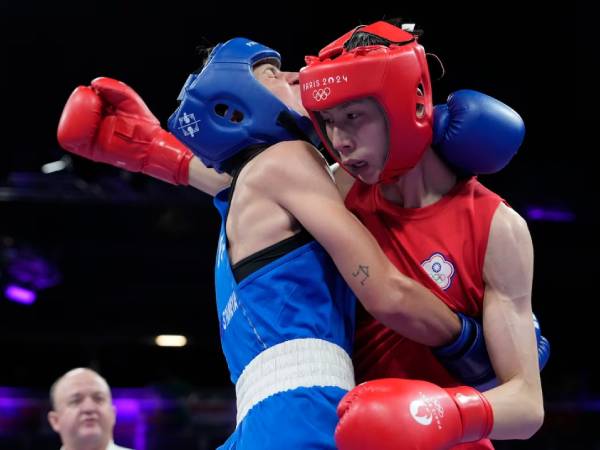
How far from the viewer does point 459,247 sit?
230 cm

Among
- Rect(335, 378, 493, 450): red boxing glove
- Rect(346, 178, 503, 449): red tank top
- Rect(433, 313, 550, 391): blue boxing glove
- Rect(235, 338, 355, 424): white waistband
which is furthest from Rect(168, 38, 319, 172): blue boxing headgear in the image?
Rect(335, 378, 493, 450): red boxing glove

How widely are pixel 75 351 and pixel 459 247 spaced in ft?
29.3

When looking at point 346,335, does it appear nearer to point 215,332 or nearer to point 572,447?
point 572,447

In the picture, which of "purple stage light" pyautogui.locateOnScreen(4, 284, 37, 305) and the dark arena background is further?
"purple stage light" pyautogui.locateOnScreen(4, 284, 37, 305)

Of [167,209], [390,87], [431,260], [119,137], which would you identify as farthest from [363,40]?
[167,209]

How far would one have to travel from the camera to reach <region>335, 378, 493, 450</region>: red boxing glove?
1.80m

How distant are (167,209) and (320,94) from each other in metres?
7.72

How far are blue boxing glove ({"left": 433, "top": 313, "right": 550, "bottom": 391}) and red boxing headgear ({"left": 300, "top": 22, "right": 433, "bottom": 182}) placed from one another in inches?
17.2

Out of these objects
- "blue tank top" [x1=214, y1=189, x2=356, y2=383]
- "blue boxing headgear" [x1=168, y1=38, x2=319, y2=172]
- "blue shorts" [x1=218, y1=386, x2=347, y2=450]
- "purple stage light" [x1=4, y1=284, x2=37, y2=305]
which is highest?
"purple stage light" [x1=4, y1=284, x2=37, y2=305]

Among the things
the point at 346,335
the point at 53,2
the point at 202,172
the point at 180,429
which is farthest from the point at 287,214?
the point at 180,429

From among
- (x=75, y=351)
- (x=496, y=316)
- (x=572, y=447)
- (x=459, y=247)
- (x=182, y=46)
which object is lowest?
(x=496, y=316)

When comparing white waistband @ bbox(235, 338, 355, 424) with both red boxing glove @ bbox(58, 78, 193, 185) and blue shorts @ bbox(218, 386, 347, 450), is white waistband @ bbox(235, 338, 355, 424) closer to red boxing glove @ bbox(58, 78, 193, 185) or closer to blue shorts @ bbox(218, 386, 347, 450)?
blue shorts @ bbox(218, 386, 347, 450)

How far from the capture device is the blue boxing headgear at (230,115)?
2365mm

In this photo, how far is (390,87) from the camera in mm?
2150
